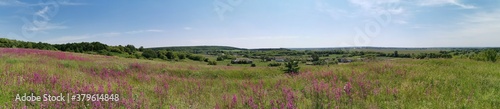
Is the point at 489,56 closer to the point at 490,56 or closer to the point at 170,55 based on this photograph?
the point at 490,56

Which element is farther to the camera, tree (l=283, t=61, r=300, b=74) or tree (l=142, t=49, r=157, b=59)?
tree (l=142, t=49, r=157, b=59)

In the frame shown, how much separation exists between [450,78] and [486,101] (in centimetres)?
286

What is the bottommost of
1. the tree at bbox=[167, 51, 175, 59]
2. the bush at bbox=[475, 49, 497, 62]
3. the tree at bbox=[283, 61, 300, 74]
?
the tree at bbox=[167, 51, 175, 59]

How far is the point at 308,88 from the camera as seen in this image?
6.45 m

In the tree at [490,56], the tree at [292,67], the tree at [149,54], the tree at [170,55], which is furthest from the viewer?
the tree at [170,55]

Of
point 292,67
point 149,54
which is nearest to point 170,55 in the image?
point 149,54

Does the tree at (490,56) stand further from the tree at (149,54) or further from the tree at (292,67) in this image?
the tree at (149,54)

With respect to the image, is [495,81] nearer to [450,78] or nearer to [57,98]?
[450,78]

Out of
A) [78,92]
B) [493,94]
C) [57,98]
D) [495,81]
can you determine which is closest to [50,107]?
[57,98]

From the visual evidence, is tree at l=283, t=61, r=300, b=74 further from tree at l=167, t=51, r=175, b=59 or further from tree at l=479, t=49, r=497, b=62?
tree at l=167, t=51, r=175, b=59

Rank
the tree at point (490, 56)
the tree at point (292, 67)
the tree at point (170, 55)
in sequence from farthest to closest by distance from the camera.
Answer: the tree at point (170, 55) < the tree at point (490, 56) < the tree at point (292, 67)

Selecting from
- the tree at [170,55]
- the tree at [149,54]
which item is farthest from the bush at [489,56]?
the tree at [170,55]

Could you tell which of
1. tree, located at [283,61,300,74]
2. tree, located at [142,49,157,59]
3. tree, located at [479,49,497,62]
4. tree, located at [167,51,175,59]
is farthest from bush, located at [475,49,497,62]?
tree, located at [167,51,175,59]

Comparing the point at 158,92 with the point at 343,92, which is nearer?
the point at 343,92
